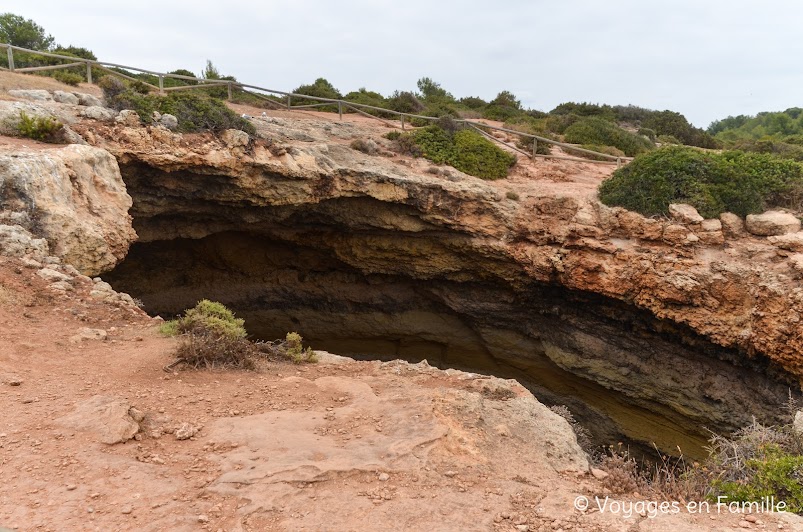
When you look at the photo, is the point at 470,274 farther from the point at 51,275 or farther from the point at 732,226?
the point at 51,275

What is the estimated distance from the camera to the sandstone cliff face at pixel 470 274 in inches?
414

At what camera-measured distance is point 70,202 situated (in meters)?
7.85

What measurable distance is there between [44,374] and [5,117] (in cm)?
620

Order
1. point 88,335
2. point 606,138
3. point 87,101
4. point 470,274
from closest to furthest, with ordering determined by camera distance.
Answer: point 88,335, point 87,101, point 470,274, point 606,138

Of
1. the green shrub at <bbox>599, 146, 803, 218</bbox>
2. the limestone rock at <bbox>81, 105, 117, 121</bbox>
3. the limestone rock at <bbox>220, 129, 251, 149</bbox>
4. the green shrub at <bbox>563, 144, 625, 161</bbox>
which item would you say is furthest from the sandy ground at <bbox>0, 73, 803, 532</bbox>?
the green shrub at <bbox>563, 144, 625, 161</bbox>

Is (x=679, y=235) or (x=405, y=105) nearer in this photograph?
(x=679, y=235)

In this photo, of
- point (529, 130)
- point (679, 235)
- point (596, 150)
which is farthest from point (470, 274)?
point (529, 130)

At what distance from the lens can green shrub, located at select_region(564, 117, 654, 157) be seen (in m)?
19.2

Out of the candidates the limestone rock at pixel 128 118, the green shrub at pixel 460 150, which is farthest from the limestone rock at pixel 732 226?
the limestone rock at pixel 128 118

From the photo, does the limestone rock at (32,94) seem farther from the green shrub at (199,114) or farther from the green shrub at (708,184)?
the green shrub at (708,184)

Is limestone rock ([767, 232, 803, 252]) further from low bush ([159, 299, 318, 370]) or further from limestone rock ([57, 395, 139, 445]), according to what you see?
limestone rock ([57, 395, 139, 445])

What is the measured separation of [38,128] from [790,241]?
14008 millimetres

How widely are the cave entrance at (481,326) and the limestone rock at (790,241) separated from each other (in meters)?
2.37

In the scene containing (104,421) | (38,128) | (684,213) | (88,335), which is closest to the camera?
(104,421)
